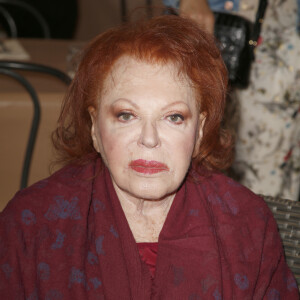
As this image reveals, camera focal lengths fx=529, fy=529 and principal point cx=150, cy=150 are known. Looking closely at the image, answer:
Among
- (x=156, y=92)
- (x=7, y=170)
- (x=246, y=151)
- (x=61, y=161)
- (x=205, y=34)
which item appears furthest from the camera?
(x=246, y=151)

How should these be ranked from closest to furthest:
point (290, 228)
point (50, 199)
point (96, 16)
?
point (50, 199)
point (290, 228)
point (96, 16)

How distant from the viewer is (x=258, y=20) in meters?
1.90

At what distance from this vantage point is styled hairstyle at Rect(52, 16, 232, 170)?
3.89 feet

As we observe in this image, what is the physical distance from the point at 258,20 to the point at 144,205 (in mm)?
945

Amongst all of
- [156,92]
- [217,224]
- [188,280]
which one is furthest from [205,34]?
[188,280]

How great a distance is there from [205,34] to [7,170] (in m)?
1.07

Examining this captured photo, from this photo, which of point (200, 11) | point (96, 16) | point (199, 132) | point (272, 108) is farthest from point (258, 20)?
point (96, 16)

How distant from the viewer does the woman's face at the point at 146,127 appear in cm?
116

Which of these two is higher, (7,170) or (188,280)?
(188,280)

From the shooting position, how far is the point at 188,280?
1.22 m

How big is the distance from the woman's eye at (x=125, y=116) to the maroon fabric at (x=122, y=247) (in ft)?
0.65

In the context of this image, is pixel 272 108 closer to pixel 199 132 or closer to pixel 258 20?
pixel 258 20

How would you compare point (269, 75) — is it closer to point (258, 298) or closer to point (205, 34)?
point (205, 34)

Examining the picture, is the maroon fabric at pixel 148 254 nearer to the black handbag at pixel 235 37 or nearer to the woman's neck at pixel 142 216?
the woman's neck at pixel 142 216
